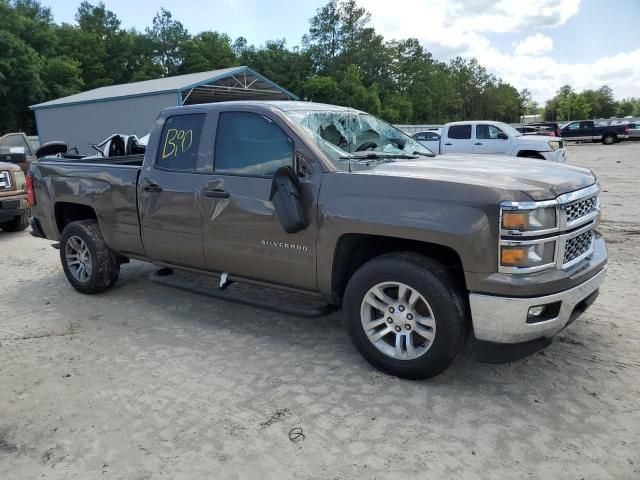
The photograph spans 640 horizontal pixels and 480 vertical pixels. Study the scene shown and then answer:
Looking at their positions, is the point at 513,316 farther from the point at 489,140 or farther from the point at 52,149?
the point at 489,140

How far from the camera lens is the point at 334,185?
350 cm

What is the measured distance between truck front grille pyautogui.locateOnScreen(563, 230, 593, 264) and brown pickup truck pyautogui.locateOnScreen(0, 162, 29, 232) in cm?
911

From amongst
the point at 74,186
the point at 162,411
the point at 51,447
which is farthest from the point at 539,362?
the point at 74,186

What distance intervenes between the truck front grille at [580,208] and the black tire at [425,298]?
0.84 metres

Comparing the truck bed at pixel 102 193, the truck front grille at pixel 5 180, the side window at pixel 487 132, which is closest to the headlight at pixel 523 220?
the truck bed at pixel 102 193

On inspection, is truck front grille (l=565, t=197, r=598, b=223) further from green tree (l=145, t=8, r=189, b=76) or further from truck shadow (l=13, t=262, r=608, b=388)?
green tree (l=145, t=8, r=189, b=76)

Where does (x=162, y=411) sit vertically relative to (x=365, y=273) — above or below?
below

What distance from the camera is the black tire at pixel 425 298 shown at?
313cm

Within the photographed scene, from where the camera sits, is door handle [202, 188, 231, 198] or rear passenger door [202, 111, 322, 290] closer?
rear passenger door [202, 111, 322, 290]

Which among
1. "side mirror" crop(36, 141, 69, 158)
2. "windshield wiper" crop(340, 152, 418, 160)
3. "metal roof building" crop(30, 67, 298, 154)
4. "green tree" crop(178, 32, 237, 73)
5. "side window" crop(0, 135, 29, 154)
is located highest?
"green tree" crop(178, 32, 237, 73)

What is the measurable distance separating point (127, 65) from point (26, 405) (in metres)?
74.2

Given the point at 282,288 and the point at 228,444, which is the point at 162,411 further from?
the point at 282,288

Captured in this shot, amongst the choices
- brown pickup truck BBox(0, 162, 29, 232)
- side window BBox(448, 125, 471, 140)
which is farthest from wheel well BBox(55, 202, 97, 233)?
side window BBox(448, 125, 471, 140)

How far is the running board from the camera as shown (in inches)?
148
